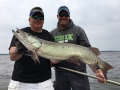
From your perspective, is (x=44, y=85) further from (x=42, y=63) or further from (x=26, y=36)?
(x=26, y=36)

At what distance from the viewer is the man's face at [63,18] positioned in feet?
14.4

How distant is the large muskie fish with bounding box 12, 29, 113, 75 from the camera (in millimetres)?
3363

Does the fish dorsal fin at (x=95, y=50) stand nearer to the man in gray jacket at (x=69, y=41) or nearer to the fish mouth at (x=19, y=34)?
the man in gray jacket at (x=69, y=41)

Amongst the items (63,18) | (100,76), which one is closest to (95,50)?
(100,76)

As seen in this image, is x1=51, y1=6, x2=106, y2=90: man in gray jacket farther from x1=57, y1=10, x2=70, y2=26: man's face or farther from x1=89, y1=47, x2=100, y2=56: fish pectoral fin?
x1=89, y1=47, x2=100, y2=56: fish pectoral fin

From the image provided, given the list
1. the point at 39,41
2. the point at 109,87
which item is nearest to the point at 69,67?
the point at 39,41

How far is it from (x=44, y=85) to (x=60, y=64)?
43.4 inches

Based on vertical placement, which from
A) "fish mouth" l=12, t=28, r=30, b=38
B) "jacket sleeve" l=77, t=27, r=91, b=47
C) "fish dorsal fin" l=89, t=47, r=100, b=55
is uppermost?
"fish mouth" l=12, t=28, r=30, b=38

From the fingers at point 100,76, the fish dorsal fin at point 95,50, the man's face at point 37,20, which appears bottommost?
the fingers at point 100,76

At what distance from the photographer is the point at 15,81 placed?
348cm

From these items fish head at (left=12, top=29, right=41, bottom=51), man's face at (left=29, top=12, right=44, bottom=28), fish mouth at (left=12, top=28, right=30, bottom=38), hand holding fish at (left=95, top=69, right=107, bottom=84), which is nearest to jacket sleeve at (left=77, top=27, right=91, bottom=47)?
hand holding fish at (left=95, top=69, right=107, bottom=84)

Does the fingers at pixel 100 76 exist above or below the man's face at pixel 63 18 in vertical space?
below

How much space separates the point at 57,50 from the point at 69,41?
0.83 metres

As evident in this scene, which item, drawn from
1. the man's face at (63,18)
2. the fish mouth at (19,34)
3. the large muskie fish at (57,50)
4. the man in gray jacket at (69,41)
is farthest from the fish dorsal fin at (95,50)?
the fish mouth at (19,34)
